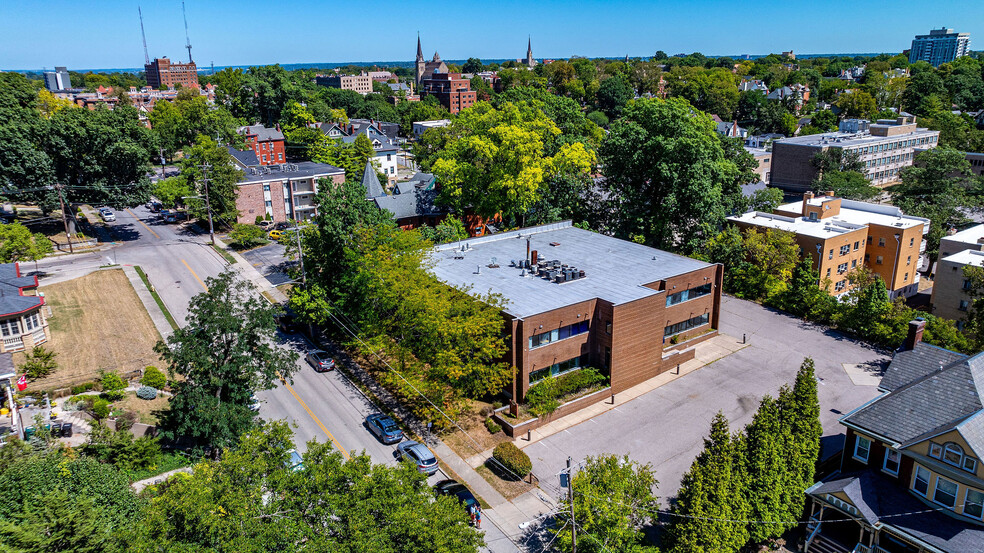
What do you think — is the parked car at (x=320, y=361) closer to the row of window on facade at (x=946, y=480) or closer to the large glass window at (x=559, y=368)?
the large glass window at (x=559, y=368)

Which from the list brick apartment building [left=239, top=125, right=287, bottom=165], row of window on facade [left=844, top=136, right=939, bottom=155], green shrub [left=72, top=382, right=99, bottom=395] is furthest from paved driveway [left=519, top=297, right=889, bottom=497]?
brick apartment building [left=239, top=125, right=287, bottom=165]

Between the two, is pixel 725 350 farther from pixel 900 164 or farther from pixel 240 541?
pixel 900 164

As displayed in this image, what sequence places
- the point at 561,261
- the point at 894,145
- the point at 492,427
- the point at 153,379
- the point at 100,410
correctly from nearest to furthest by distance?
the point at 100,410 < the point at 492,427 < the point at 153,379 < the point at 561,261 < the point at 894,145

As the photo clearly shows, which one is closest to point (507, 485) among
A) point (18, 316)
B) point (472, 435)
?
point (472, 435)

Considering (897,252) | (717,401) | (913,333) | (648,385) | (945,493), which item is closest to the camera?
(945,493)

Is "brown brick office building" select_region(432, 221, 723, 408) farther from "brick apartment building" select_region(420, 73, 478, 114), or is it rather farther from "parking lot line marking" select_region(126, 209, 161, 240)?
"brick apartment building" select_region(420, 73, 478, 114)

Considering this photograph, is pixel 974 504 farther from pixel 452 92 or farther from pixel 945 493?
pixel 452 92
